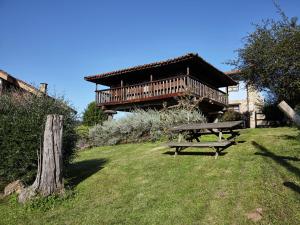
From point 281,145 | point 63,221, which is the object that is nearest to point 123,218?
point 63,221

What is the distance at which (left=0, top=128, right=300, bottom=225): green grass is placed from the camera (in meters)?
4.78

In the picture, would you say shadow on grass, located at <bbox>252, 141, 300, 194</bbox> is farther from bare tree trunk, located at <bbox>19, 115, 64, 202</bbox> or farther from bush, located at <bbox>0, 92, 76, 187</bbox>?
bush, located at <bbox>0, 92, 76, 187</bbox>

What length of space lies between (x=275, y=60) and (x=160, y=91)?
7170 millimetres

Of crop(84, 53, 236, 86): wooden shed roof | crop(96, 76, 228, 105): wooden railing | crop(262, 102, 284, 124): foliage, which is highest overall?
crop(84, 53, 236, 86): wooden shed roof

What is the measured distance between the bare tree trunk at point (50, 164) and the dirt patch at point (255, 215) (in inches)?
163

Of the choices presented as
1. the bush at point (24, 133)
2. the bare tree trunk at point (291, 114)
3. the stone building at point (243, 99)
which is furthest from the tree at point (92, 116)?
the bare tree trunk at point (291, 114)

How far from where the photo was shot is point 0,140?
302 inches

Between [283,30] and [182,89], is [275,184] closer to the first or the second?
[283,30]

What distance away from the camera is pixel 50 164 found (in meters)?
6.81

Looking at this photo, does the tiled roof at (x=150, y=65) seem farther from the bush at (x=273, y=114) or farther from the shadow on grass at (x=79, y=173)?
the shadow on grass at (x=79, y=173)

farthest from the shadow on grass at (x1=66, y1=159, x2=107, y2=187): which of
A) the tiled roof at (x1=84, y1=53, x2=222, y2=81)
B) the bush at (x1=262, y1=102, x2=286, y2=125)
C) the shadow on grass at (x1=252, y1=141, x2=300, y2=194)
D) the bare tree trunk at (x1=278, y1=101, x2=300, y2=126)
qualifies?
the bush at (x1=262, y1=102, x2=286, y2=125)

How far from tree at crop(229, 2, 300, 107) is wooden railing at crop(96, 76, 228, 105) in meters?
2.61

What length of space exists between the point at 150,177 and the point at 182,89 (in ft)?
30.3

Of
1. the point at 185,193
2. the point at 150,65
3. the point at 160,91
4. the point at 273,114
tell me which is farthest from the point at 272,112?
the point at 185,193
